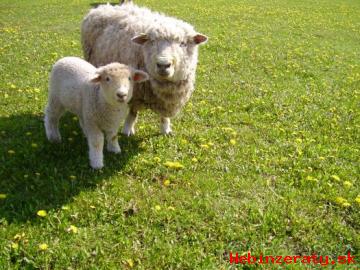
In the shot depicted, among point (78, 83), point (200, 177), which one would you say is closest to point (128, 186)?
point (200, 177)

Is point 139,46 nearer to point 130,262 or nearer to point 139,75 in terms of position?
point 139,75

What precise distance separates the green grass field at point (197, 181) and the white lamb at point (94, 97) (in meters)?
0.37

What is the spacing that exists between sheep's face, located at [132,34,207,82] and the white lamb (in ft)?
1.39

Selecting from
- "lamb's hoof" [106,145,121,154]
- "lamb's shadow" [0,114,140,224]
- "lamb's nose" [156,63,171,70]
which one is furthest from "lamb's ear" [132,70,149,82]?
"lamb's shadow" [0,114,140,224]

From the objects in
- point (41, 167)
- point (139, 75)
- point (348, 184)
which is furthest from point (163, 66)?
point (348, 184)

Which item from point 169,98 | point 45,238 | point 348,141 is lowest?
point 45,238

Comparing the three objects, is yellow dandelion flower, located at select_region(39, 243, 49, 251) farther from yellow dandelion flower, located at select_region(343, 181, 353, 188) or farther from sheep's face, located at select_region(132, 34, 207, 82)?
yellow dandelion flower, located at select_region(343, 181, 353, 188)

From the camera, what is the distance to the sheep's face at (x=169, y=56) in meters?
5.45

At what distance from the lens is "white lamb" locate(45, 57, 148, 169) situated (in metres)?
4.85

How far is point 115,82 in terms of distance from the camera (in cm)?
477

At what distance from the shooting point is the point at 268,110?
8.18m

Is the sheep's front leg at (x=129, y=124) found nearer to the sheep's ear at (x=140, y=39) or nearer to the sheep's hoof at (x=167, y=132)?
the sheep's hoof at (x=167, y=132)

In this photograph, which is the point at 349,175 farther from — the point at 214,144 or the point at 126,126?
the point at 126,126

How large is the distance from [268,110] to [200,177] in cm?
339
